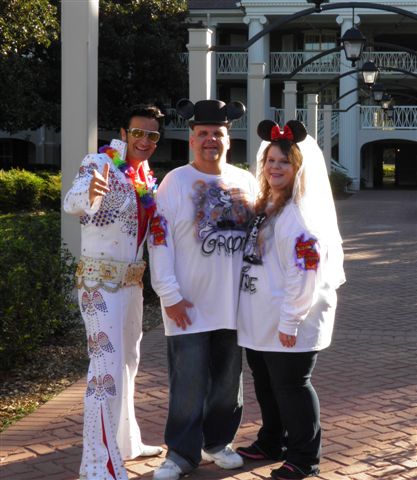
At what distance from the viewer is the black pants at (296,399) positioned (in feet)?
14.3

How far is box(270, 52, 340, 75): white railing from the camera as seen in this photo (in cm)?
4056

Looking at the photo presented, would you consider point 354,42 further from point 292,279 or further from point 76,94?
point 292,279

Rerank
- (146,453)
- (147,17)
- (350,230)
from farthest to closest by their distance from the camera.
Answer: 1. (147,17)
2. (350,230)
3. (146,453)

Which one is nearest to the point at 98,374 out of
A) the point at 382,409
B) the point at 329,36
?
the point at 382,409

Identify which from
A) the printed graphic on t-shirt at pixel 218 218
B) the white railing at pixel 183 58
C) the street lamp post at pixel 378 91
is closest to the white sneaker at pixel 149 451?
the printed graphic on t-shirt at pixel 218 218

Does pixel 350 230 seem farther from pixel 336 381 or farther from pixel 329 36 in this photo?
pixel 329 36

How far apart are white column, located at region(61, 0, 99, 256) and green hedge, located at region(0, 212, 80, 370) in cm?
65

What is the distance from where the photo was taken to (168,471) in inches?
174

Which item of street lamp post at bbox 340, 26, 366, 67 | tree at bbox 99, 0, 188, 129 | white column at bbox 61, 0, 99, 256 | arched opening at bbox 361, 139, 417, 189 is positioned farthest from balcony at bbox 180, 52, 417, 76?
white column at bbox 61, 0, 99, 256

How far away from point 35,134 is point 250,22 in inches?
413

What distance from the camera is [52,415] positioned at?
5617mm

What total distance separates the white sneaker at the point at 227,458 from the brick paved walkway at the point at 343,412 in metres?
0.04

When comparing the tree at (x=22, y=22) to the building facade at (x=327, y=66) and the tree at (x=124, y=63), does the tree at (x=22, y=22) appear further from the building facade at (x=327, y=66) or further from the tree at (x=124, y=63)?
the building facade at (x=327, y=66)

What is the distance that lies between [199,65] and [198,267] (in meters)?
5.72
